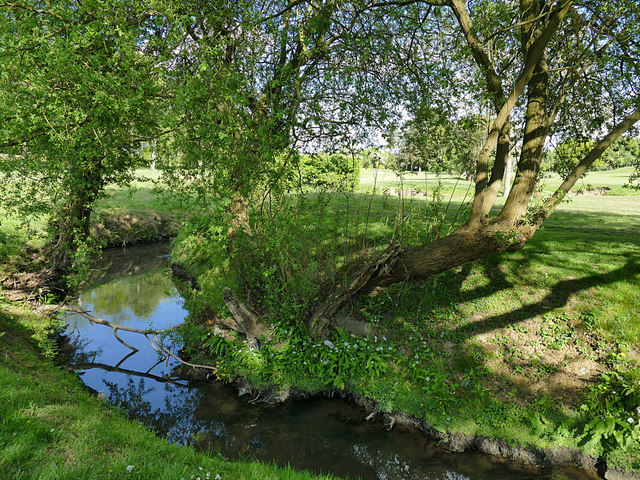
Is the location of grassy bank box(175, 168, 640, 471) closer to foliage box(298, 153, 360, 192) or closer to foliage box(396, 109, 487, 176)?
foliage box(298, 153, 360, 192)

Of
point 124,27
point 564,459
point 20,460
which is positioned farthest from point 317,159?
point 564,459

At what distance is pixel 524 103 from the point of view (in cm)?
779

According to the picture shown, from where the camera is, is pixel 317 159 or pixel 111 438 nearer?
pixel 111 438

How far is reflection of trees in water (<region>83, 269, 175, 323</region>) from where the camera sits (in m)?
12.3

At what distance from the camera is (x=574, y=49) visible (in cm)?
705

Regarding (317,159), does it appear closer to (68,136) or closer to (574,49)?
(68,136)

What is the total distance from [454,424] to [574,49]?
25.0 ft

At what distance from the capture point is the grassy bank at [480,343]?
589 cm

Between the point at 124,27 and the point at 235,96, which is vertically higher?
the point at 124,27

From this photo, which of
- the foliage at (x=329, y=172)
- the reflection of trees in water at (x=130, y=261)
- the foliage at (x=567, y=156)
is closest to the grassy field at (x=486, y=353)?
the foliage at (x=329, y=172)

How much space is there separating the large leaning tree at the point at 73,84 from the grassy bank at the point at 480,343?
3040 millimetres

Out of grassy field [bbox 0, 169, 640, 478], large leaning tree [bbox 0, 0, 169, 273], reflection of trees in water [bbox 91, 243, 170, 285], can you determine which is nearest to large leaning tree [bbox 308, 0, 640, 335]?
grassy field [bbox 0, 169, 640, 478]

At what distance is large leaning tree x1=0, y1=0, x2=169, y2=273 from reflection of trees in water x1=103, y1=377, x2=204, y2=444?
479 centimetres

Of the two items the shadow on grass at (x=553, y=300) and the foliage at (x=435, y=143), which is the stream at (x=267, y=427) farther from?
the foliage at (x=435, y=143)
